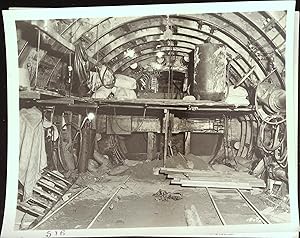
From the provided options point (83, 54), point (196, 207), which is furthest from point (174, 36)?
point (196, 207)

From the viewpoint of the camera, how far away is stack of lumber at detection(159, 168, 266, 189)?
2.76 feet

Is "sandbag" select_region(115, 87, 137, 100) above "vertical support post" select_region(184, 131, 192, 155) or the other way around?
above

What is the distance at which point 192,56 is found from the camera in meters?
0.84

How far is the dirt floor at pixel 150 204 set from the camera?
0.84 m

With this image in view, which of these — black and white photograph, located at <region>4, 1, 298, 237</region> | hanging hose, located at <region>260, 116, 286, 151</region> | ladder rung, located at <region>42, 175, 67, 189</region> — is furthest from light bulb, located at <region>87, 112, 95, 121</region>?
hanging hose, located at <region>260, 116, 286, 151</region>

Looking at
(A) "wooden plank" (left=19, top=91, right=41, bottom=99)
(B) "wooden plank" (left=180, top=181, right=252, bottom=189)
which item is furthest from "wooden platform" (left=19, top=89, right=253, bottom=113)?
(B) "wooden plank" (left=180, top=181, right=252, bottom=189)

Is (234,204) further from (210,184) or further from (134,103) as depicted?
(134,103)

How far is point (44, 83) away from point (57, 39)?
7cm

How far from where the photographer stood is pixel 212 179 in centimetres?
84

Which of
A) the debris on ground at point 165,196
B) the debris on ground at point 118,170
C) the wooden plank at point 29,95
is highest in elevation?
the wooden plank at point 29,95

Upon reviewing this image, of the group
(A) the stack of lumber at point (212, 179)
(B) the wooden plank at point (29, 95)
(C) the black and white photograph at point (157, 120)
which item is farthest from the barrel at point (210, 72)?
(B) the wooden plank at point (29, 95)

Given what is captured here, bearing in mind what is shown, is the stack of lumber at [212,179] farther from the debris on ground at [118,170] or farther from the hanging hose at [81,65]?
the hanging hose at [81,65]

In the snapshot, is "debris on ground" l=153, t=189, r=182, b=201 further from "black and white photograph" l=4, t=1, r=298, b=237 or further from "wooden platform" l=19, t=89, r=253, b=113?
"wooden platform" l=19, t=89, r=253, b=113

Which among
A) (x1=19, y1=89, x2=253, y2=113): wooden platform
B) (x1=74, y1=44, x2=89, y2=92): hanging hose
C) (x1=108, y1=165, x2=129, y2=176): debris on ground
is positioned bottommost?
(x1=108, y1=165, x2=129, y2=176): debris on ground
